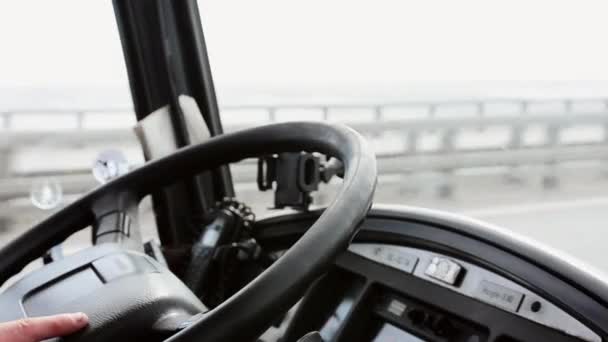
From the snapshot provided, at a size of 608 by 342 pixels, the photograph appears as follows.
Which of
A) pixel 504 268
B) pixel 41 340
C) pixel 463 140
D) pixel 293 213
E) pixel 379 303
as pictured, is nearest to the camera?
pixel 41 340

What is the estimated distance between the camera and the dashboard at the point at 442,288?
1.22 meters

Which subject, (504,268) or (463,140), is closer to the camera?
(504,268)

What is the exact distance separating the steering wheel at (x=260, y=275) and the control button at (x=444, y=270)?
16.8 inches

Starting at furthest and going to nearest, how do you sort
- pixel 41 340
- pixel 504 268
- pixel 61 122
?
pixel 61 122, pixel 504 268, pixel 41 340

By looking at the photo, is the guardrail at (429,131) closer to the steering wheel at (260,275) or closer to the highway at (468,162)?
the highway at (468,162)

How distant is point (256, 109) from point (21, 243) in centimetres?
120

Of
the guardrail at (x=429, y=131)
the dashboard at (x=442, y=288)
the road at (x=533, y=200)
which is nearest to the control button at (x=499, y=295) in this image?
the dashboard at (x=442, y=288)

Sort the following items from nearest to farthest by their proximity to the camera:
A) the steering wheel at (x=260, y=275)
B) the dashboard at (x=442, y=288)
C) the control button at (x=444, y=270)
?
the steering wheel at (x=260, y=275) < the dashboard at (x=442, y=288) < the control button at (x=444, y=270)

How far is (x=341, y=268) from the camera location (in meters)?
1.71

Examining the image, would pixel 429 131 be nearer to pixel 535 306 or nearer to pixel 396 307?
pixel 396 307

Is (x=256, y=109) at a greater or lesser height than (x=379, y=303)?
greater

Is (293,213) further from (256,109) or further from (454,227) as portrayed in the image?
(256,109)

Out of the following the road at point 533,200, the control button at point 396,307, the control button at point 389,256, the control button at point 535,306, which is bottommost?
the road at point 533,200

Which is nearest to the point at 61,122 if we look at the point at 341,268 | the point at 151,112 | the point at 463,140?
the point at 151,112
